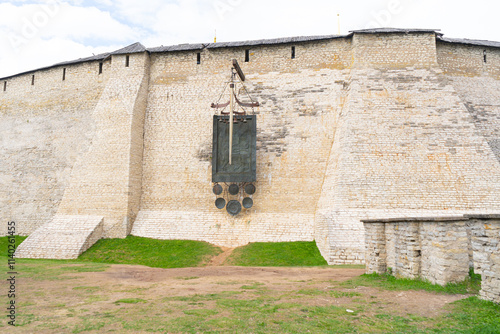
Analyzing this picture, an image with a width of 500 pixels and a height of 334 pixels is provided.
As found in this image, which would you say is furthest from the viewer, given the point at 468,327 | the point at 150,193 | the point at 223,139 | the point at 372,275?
the point at 150,193

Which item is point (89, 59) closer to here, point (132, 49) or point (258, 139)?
point (132, 49)

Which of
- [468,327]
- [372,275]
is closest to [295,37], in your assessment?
[372,275]

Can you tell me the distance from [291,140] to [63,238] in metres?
8.92

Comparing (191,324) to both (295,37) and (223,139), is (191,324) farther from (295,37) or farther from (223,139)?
(295,37)

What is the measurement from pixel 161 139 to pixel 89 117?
3.86 meters

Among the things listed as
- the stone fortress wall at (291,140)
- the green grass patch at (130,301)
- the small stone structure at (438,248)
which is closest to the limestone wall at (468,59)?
the stone fortress wall at (291,140)

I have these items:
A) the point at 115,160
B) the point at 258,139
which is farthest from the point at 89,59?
the point at 258,139

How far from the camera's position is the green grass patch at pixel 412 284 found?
4.76 meters

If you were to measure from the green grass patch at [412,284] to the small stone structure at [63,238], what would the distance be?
9543mm

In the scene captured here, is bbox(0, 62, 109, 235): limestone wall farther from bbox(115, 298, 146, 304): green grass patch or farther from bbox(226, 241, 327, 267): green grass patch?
bbox(115, 298, 146, 304): green grass patch

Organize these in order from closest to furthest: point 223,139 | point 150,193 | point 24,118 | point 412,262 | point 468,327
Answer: point 468,327, point 412,262, point 223,139, point 150,193, point 24,118

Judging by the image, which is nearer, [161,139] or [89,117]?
[161,139]

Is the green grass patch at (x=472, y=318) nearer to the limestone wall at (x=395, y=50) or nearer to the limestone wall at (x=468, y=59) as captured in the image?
the limestone wall at (x=395, y=50)

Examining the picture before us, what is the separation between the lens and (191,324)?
3.73 m
